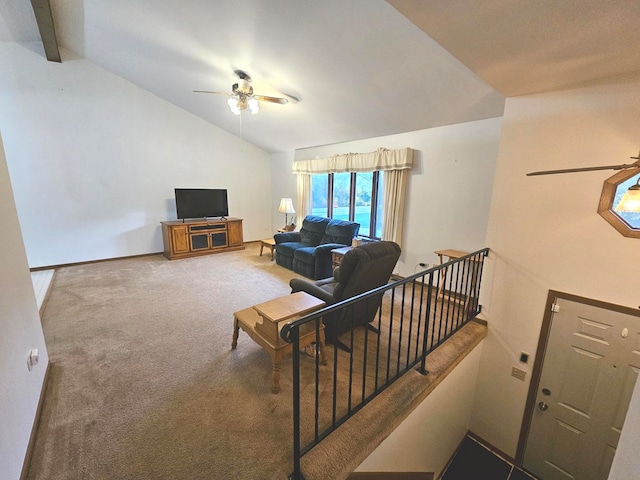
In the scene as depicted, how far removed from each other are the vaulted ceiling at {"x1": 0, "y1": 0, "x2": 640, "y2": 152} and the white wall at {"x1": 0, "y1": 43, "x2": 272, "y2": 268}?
0.49m

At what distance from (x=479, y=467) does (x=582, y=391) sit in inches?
52.6

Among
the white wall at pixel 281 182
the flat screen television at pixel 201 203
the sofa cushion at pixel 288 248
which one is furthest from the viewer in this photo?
the white wall at pixel 281 182

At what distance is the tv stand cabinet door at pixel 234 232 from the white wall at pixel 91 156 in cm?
111

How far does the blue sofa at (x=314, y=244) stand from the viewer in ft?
14.8

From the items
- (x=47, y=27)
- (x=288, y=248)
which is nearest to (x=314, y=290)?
(x=288, y=248)

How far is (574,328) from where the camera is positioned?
240 centimetres

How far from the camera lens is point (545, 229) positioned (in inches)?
96.6

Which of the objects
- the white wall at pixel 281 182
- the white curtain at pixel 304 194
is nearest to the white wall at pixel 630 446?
the white curtain at pixel 304 194

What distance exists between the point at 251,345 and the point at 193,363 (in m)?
0.53

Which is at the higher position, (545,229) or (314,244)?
(545,229)

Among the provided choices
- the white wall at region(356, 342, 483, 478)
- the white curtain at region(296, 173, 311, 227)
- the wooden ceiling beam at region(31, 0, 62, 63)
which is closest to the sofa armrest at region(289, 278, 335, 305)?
the white wall at region(356, 342, 483, 478)

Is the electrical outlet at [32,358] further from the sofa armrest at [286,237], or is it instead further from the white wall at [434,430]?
the sofa armrest at [286,237]

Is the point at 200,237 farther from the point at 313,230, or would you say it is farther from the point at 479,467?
the point at 479,467

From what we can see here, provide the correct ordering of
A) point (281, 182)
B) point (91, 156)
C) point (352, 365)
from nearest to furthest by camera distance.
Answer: point (352, 365)
point (91, 156)
point (281, 182)
